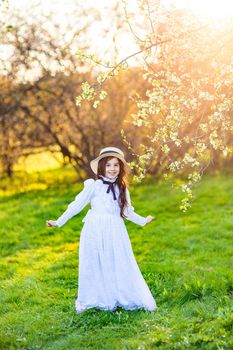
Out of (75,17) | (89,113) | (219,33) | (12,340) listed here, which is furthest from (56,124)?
(12,340)

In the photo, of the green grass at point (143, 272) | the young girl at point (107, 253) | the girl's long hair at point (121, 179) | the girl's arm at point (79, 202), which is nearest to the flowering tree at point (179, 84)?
the girl's long hair at point (121, 179)

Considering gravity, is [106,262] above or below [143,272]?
above

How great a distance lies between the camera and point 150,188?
44.0ft

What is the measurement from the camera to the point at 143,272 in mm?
8164

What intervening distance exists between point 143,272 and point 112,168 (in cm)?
198

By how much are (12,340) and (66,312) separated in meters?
0.99

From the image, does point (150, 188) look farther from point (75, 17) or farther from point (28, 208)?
point (75, 17)

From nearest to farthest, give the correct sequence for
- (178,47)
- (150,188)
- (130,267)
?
(130,267) < (178,47) < (150,188)

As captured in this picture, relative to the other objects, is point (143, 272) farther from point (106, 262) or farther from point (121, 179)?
point (121, 179)

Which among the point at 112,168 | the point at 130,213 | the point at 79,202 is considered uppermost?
the point at 112,168

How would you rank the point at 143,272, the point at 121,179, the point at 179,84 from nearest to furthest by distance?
1. the point at 121,179
2. the point at 179,84
3. the point at 143,272

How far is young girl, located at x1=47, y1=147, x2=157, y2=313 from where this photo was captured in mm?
6637

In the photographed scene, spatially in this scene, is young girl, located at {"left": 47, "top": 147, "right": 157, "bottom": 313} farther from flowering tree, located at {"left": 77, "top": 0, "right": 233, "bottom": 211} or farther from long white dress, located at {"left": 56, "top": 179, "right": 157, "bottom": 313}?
flowering tree, located at {"left": 77, "top": 0, "right": 233, "bottom": 211}

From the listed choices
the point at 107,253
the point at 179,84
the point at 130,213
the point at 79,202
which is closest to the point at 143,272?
the point at 130,213
